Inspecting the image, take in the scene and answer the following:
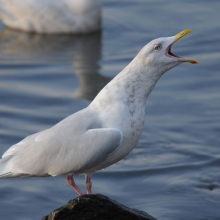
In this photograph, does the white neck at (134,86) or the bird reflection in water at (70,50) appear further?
the bird reflection in water at (70,50)

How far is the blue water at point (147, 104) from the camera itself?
715 centimetres

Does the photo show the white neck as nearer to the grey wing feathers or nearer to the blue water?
the grey wing feathers

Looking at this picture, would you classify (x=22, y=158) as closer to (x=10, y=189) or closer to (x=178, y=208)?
(x=10, y=189)

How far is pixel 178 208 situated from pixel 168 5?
858 cm

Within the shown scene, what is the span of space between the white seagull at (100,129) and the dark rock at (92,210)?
0.36m

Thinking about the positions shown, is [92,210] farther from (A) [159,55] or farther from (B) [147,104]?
(B) [147,104]

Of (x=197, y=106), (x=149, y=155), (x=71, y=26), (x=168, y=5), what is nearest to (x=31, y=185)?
(x=149, y=155)

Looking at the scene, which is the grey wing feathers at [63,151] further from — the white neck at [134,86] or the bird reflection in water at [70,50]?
the bird reflection in water at [70,50]

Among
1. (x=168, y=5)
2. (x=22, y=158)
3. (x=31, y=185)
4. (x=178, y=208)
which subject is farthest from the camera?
(x=168, y=5)

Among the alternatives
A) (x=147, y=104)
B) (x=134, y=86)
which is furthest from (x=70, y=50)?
(x=134, y=86)

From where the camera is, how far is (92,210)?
17.8 feet

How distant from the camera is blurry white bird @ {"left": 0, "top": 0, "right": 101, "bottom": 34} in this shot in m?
12.7

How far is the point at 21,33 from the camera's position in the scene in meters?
13.5

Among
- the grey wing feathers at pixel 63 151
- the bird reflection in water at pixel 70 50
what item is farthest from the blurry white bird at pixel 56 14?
the grey wing feathers at pixel 63 151
